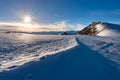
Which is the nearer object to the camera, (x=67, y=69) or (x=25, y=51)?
(x=67, y=69)

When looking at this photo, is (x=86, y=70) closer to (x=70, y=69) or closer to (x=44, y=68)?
(x=70, y=69)

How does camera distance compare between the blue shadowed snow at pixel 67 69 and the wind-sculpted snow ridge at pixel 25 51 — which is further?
the wind-sculpted snow ridge at pixel 25 51

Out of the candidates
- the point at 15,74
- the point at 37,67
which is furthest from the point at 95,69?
the point at 15,74

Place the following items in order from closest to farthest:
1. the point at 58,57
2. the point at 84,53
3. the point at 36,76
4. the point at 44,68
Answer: the point at 36,76, the point at 44,68, the point at 58,57, the point at 84,53

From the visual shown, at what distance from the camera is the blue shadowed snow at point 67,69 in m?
7.62

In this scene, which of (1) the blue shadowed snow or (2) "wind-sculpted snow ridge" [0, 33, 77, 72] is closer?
(1) the blue shadowed snow

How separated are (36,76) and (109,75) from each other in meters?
2.90

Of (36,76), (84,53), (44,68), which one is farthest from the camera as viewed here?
(84,53)

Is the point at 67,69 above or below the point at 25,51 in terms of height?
below

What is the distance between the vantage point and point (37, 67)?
8.15 metres

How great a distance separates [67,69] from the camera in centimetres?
820

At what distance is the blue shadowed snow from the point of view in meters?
7.62

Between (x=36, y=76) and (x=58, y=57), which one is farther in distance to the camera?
(x=58, y=57)

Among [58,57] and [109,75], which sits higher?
[58,57]
